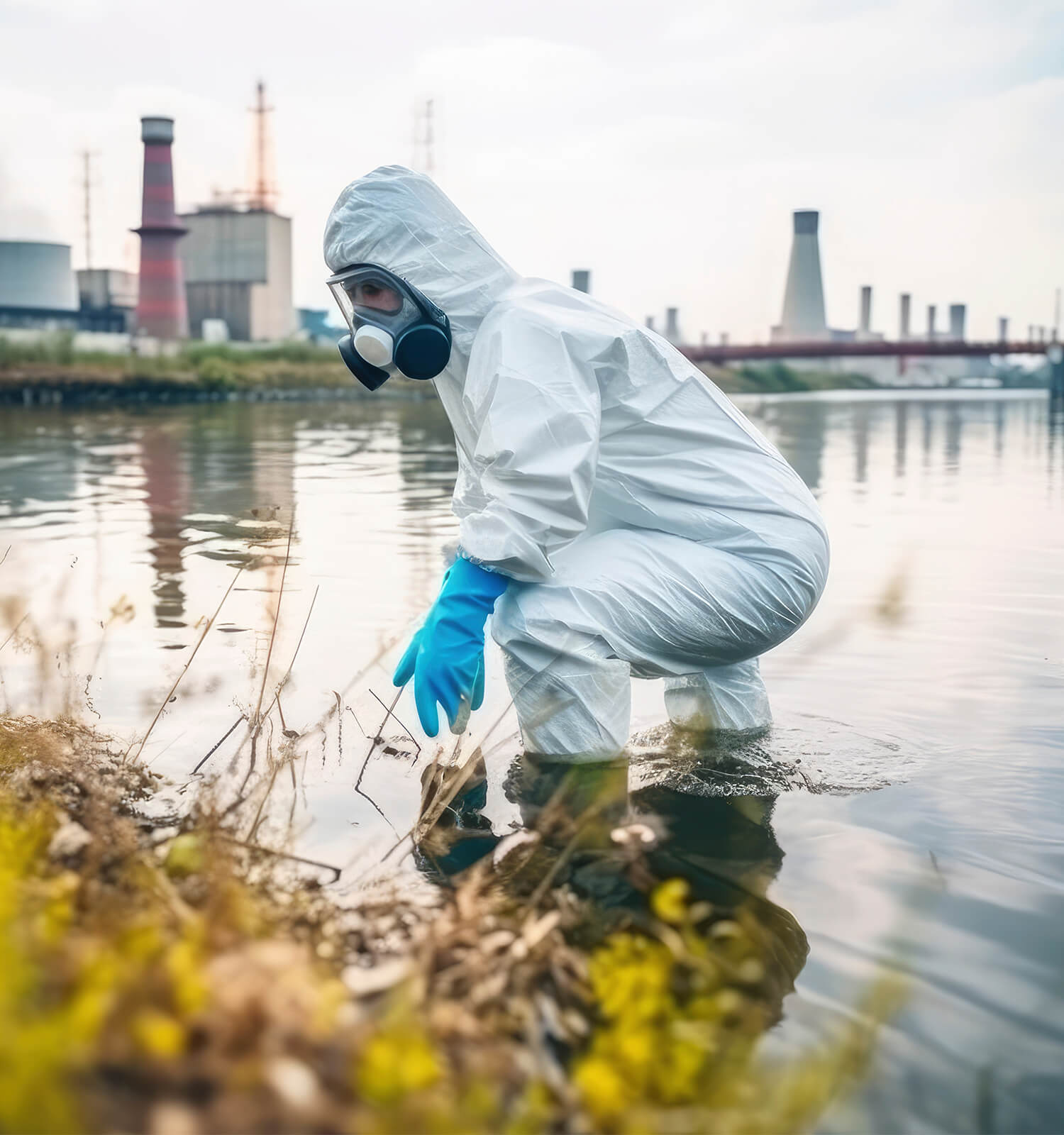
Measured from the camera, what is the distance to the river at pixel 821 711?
8.16ft

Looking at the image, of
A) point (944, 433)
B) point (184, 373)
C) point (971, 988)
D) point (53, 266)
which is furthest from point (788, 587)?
point (53, 266)

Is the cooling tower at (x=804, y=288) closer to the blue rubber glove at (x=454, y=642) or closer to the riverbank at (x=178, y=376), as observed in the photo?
the riverbank at (x=178, y=376)

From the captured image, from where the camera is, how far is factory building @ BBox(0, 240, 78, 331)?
48.0 meters

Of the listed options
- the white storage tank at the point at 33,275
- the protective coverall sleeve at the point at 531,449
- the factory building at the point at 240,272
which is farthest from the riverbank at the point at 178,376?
the protective coverall sleeve at the point at 531,449

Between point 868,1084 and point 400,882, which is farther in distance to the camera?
point 400,882

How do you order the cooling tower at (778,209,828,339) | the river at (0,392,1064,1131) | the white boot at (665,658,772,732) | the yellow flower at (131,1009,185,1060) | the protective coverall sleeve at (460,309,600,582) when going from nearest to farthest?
the yellow flower at (131,1009,185,1060) → the river at (0,392,1064,1131) → the protective coverall sleeve at (460,309,600,582) → the white boot at (665,658,772,732) → the cooling tower at (778,209,828,339)

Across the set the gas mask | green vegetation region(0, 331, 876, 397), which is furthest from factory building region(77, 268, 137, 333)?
the gas mask

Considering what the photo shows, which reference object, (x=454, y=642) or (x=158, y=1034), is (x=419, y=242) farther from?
(x=158, y=1034)

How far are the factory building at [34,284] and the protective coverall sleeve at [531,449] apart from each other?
4766 centimetres

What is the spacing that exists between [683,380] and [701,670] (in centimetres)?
92

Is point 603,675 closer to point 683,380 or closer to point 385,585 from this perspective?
point 683,380

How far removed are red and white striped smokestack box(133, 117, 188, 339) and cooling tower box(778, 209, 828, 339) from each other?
56.2 meters

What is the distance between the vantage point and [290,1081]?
3.86 feet

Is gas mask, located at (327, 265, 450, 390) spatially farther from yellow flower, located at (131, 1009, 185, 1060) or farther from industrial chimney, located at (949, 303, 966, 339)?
industrial chimney, located at (949, 303, 966, 339)
